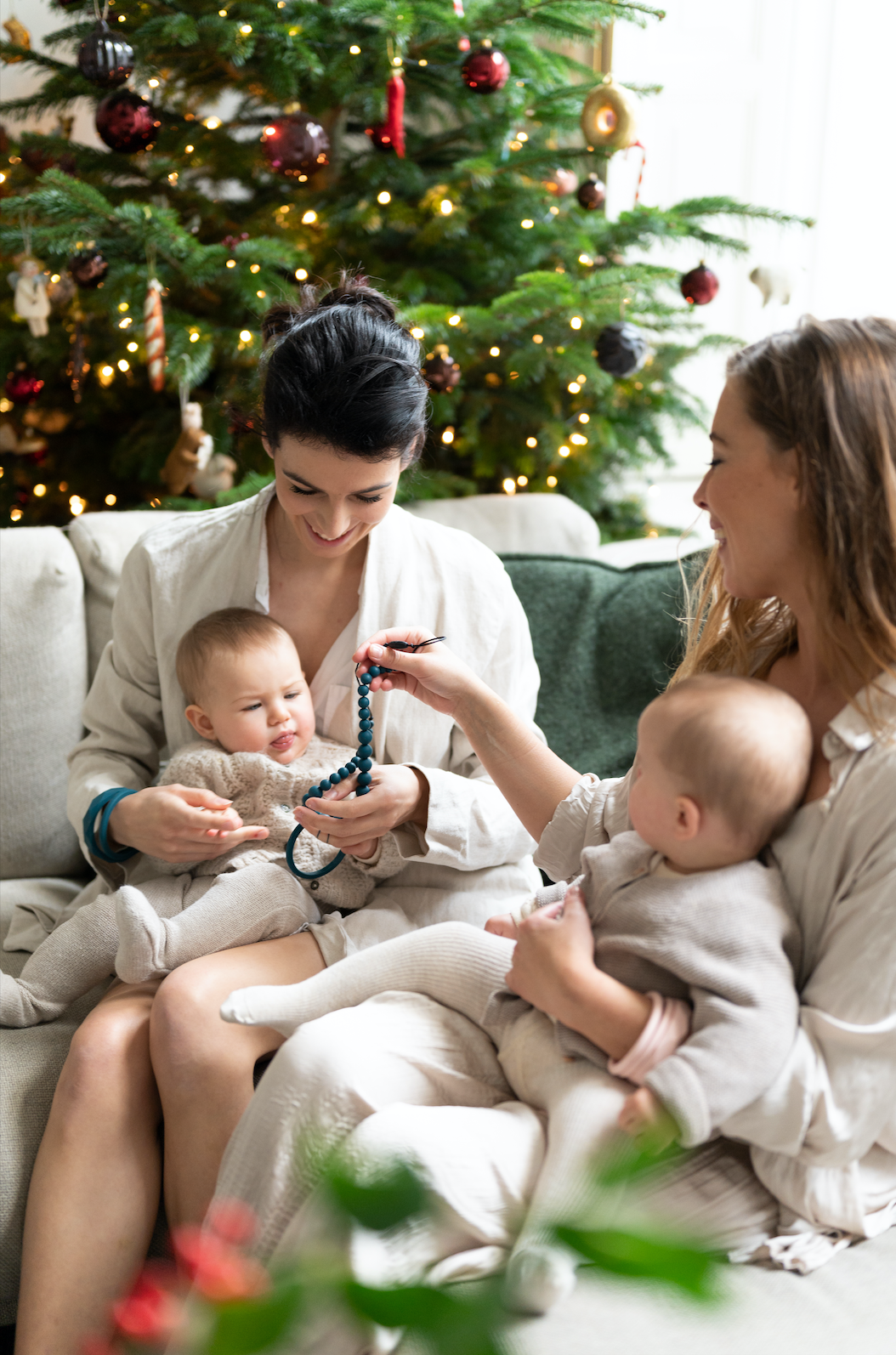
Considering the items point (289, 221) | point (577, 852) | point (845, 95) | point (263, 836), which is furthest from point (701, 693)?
point (845, 95)

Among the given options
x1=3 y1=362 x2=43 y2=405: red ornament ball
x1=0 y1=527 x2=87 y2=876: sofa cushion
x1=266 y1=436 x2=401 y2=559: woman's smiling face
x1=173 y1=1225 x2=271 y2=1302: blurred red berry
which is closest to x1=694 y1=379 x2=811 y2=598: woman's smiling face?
x1=266 y1=436 x2=401 y2=559: woman's smiling face

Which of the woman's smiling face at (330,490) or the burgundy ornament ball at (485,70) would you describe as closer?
the woman's smiling face at (330,490)

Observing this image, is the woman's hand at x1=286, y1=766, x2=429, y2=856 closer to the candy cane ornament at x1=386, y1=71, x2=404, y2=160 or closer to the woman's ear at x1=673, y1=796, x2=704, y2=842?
the woman's ear at x1=673, y1=796, x2=704, y2=842

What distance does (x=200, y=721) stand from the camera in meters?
1.56

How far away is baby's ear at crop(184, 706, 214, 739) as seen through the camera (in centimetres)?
155

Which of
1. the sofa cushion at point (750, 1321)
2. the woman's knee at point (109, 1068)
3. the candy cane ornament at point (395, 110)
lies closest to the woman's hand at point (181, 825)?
the woman's knee at point (109, 1068)

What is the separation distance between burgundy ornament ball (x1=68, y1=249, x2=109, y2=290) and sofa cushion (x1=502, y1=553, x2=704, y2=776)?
1055 mm

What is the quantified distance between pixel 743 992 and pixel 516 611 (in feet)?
2.75

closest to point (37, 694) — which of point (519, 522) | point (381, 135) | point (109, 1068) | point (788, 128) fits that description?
point (109, 1068)

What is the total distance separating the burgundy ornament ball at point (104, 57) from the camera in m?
2.01

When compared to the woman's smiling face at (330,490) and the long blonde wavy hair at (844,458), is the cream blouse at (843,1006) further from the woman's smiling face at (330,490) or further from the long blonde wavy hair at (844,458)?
the woman's smiling face at (330,490)

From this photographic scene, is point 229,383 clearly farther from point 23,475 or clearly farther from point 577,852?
point 577,852

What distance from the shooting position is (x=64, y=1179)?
120 cm

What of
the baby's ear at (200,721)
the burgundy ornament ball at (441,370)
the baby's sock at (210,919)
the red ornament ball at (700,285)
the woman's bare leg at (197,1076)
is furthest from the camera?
the red ornament ball at (700,285)
